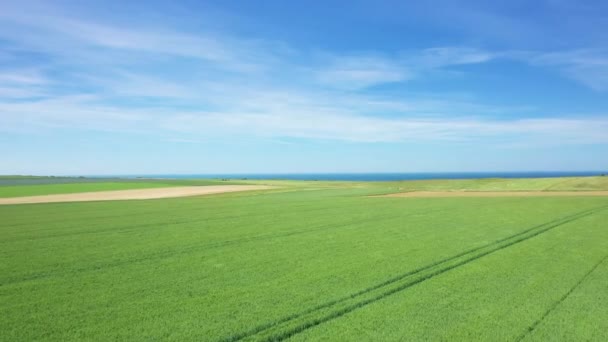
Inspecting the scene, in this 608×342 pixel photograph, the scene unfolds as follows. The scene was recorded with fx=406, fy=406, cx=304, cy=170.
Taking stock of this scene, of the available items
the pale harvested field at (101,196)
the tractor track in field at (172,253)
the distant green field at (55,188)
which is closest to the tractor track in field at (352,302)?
the tractor track in field at (172,253)

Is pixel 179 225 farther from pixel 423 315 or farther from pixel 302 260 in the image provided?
pixel 423 315

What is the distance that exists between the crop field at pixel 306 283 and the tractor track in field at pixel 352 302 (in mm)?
35

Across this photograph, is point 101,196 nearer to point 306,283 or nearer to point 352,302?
point 306,283

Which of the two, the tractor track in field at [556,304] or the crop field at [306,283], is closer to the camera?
the tractor track in field at [556,304]

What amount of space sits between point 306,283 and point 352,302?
1.73 meters

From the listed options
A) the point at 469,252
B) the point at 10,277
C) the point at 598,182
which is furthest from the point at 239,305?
the point at 598,182

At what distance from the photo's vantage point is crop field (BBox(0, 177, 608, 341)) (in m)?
7.52

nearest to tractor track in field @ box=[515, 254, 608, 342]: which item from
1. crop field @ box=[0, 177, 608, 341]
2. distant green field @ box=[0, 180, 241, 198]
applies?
crop field @ box=[0, 177, 608, 341]

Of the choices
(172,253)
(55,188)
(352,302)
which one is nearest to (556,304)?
(352,302)

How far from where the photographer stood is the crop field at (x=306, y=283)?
7.52 m

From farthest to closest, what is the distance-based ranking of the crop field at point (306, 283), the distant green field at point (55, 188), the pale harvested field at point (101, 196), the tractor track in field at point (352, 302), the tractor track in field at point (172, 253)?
1. the distant green field at point (55, 188)
2. the pale harvested field at point (101, 196)
3. the tractor track in field at point (172, 253)
4. the crop field at point (306, 283)
5. the tractor track in field at point (352, 302)

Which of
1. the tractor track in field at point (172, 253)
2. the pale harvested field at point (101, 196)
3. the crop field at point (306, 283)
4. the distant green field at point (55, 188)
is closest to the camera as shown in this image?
the crop field at point (306, 283)

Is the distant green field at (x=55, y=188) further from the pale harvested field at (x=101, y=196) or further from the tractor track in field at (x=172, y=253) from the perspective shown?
the tractor track in field at (x=172, y=253)

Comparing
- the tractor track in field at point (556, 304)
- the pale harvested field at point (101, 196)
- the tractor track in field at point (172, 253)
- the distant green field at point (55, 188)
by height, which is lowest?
the tractor track in field at point (556, 304)
